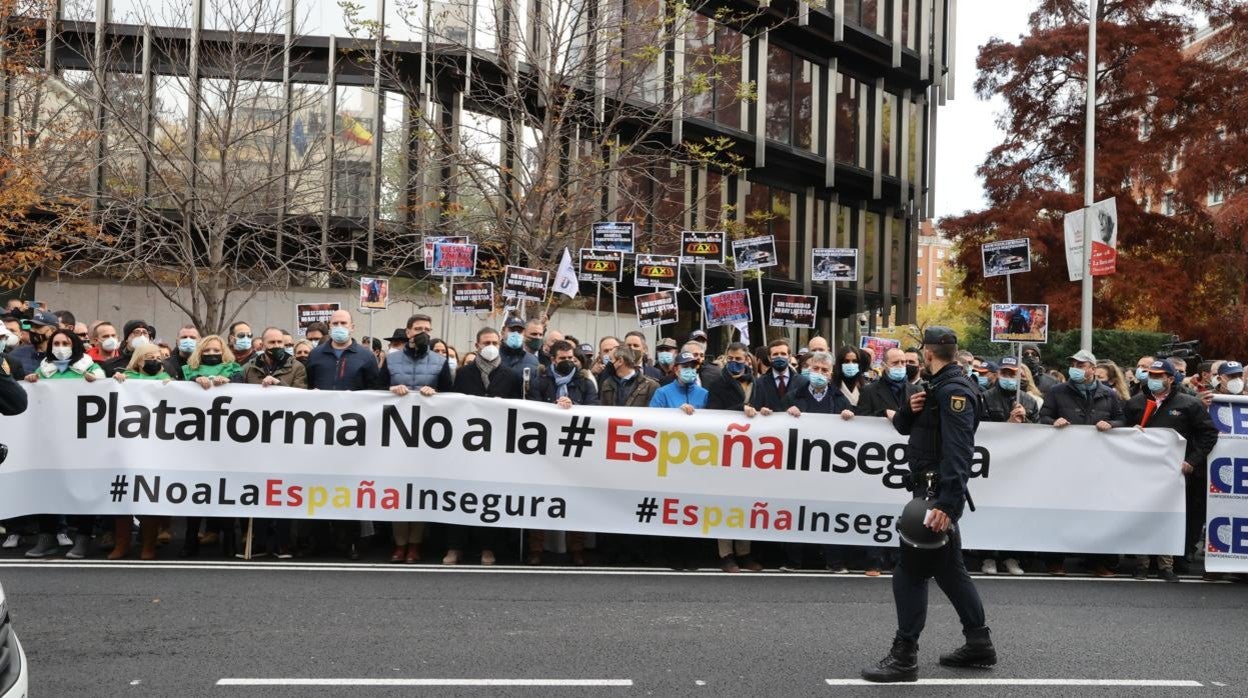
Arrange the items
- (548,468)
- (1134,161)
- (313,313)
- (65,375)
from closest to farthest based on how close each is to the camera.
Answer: (548,468), (65,375), (313,313), (1134,161)

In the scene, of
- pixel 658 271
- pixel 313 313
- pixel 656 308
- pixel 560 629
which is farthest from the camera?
pixel 658 271

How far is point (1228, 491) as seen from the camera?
1016 cm

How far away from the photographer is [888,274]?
A: 35875 millimetres

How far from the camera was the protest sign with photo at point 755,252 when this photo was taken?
57.4ft

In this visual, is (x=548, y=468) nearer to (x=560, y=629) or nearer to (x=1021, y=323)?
(x=560, y=629)

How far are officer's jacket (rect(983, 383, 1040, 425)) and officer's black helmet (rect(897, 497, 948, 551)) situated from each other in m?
4.29

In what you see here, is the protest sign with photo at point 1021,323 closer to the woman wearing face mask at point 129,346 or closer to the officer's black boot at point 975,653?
the officer's black boot at point 975,653

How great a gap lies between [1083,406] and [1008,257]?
5830 mm

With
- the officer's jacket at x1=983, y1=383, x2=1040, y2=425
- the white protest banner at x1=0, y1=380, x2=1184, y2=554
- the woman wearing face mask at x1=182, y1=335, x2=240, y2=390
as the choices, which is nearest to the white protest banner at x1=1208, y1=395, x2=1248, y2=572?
the white protest banner at x1=0, y1=380, x2=1184, y2=554

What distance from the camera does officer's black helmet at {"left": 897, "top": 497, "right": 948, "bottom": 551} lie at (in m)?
6.46

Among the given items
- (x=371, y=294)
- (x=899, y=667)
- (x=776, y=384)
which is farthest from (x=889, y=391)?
(x=371, y=294)

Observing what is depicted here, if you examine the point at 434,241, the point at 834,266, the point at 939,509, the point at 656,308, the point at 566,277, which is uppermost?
the point at 434,241

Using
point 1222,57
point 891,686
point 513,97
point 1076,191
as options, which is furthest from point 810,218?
point 891,686

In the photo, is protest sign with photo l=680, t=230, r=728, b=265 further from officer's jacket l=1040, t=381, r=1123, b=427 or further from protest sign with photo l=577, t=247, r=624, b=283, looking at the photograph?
officer's jacket l=1040, t=381, r=1123, b=427
